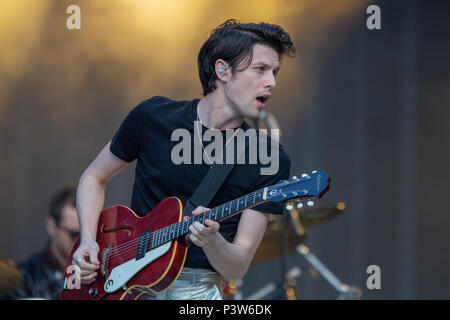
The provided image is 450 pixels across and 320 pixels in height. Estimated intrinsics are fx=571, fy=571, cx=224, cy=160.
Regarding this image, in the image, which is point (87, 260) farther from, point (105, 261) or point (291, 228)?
point (291, 228)

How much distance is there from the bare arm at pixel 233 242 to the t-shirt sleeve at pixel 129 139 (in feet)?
1.88

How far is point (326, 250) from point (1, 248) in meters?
3.13

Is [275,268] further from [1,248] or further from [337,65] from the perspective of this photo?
[1,248]

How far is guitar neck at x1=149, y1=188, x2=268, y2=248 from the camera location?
84.1 inches

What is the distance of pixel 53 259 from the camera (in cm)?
428

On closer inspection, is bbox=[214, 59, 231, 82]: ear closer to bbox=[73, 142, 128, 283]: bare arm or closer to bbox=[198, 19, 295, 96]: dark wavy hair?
bbox=[198, 19, 295, 96]: dark wavy hair

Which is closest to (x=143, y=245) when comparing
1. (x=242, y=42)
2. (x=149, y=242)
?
(x=149, y=242)

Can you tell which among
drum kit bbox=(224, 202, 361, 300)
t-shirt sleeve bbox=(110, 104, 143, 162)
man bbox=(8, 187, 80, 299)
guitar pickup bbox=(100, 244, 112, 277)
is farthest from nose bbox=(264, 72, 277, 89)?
man bbox=(8, 187, 80, 299)

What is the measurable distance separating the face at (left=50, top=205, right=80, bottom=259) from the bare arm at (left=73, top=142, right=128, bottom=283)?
5.86 feet

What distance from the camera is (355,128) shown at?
5551mm

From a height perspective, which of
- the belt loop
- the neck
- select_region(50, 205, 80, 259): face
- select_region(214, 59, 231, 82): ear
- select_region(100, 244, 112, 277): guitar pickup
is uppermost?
select_region(214, 59, 231, 82): ear

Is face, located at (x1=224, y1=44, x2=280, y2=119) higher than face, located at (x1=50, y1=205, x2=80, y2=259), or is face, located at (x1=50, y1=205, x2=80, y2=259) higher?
face, located at (x1=224, y1=44, x2=280, y2=119)

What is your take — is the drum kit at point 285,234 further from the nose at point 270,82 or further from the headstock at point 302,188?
the headstock at point 302,188

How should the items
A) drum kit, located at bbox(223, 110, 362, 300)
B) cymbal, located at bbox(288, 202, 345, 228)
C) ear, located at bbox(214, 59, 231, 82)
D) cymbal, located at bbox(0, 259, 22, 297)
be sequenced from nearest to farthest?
ear, located at bbox(214, 59, 231, 82) < cymbal, located at bbox(0, 259, 22, 297) < drum kit, located at bbox(223, 110, 362, 300) < cymbal, located at bbox(288, 202, 345, 228)
